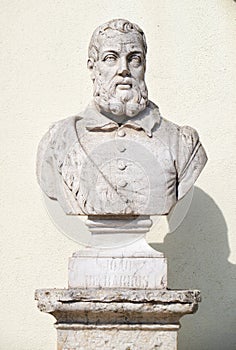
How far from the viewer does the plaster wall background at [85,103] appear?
570 cm

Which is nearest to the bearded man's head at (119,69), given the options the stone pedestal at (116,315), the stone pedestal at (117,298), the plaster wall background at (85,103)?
the stone pedestal at (117,298)

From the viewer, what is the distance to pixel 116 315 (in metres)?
4.53

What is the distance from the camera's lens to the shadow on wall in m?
5.70

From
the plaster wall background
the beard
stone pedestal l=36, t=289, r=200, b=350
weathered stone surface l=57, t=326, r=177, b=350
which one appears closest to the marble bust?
the beard

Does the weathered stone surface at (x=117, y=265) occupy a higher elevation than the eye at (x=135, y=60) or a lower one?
lower

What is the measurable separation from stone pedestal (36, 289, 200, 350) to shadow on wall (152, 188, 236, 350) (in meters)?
1.14

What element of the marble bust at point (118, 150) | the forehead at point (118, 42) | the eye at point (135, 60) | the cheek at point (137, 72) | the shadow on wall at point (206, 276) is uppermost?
the forehead at point (118, 42)

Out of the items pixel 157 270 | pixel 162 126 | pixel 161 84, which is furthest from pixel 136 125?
pixel 161 84

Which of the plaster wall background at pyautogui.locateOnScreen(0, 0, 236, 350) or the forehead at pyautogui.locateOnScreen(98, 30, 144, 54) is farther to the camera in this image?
the plaster wall background at pyautogui.locateOnScreen(0, 0, 236, 350)

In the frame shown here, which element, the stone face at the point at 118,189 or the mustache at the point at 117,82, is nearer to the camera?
the stone face at the point at 118,189

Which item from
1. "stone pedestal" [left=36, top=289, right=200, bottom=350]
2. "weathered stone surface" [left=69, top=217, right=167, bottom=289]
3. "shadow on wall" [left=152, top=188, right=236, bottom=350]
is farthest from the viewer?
"shadow on wall" [left=152, top=188, right=236, bottom=350]

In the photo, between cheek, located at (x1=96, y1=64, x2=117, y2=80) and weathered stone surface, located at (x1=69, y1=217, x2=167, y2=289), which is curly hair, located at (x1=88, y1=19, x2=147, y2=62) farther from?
weathered stone surface, located at (x1=69, y1=217, x2=167, y2=289)

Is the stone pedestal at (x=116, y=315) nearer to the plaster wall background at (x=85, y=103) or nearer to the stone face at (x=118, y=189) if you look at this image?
the stone face at (x=118, y=189)

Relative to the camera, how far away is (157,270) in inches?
182
